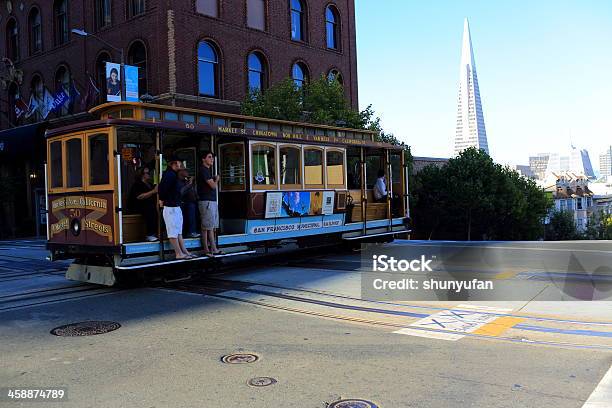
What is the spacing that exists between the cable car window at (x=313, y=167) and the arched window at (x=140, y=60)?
14.2 m

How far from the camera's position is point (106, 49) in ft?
86.5

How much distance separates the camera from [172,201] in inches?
381

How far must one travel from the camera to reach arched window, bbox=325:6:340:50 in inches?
1284

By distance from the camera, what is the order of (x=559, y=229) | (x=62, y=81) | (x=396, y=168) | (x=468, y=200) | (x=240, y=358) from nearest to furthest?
(x=240, y=358), (x=396, y=168), (x=62, y=81), (x=468, y=200), (x=559, y=229)

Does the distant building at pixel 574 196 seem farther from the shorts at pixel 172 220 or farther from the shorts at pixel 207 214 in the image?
the shorts at pixel 172 220

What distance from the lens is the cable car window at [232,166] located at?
1159 centimetres

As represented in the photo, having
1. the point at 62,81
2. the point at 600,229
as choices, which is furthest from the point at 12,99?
the point at 600,229

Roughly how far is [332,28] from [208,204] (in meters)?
25.2

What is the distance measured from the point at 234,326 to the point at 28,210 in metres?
29.0

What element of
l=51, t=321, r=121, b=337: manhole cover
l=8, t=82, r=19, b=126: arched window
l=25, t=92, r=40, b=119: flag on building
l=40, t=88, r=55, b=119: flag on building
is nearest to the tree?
l=40, t=88, r=55, b=119: flag on building

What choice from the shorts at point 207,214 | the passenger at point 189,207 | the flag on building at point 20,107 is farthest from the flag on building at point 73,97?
the shorts at point 207,214

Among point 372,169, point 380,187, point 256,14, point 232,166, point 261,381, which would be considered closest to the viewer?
point 261,381

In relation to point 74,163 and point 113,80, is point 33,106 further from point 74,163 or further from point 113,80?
point 74,163

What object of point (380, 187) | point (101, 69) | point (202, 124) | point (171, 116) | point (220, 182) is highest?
point (101, 69)
